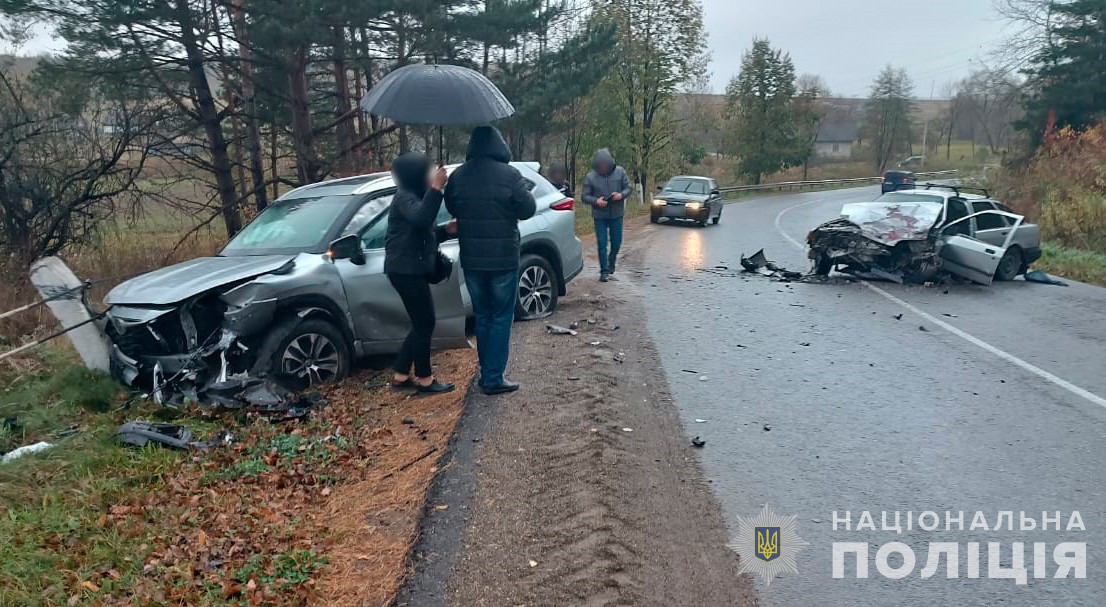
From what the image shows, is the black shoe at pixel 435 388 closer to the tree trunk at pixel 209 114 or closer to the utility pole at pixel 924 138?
the tree trunk at pixel 209 114

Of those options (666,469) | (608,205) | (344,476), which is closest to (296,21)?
(608,205)

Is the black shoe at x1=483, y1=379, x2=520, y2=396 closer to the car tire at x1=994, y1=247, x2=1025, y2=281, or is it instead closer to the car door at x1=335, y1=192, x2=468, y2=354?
the car door at x1=335, y1=192, x2=468, y2=354

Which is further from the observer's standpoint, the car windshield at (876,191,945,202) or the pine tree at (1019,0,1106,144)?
the pine tree at (1019,0,1106,144)

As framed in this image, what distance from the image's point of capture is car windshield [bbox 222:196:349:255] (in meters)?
6.49

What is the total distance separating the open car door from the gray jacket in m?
5.09

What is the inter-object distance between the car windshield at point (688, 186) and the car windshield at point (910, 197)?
1271 cm

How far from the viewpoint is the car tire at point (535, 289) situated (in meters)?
8.24

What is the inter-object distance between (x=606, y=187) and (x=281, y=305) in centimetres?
650

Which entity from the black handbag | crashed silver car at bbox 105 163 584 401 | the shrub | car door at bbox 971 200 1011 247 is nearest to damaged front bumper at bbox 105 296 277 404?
crashed silver car at bbox 105 163 584 401

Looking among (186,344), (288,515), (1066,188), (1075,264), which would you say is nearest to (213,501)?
(288,515)

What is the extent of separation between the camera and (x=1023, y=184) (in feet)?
84.2

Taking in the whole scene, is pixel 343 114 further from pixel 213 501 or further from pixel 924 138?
pixel 924 138

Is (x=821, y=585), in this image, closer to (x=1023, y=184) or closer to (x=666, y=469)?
(x=666, y=469)

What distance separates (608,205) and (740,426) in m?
6.44
